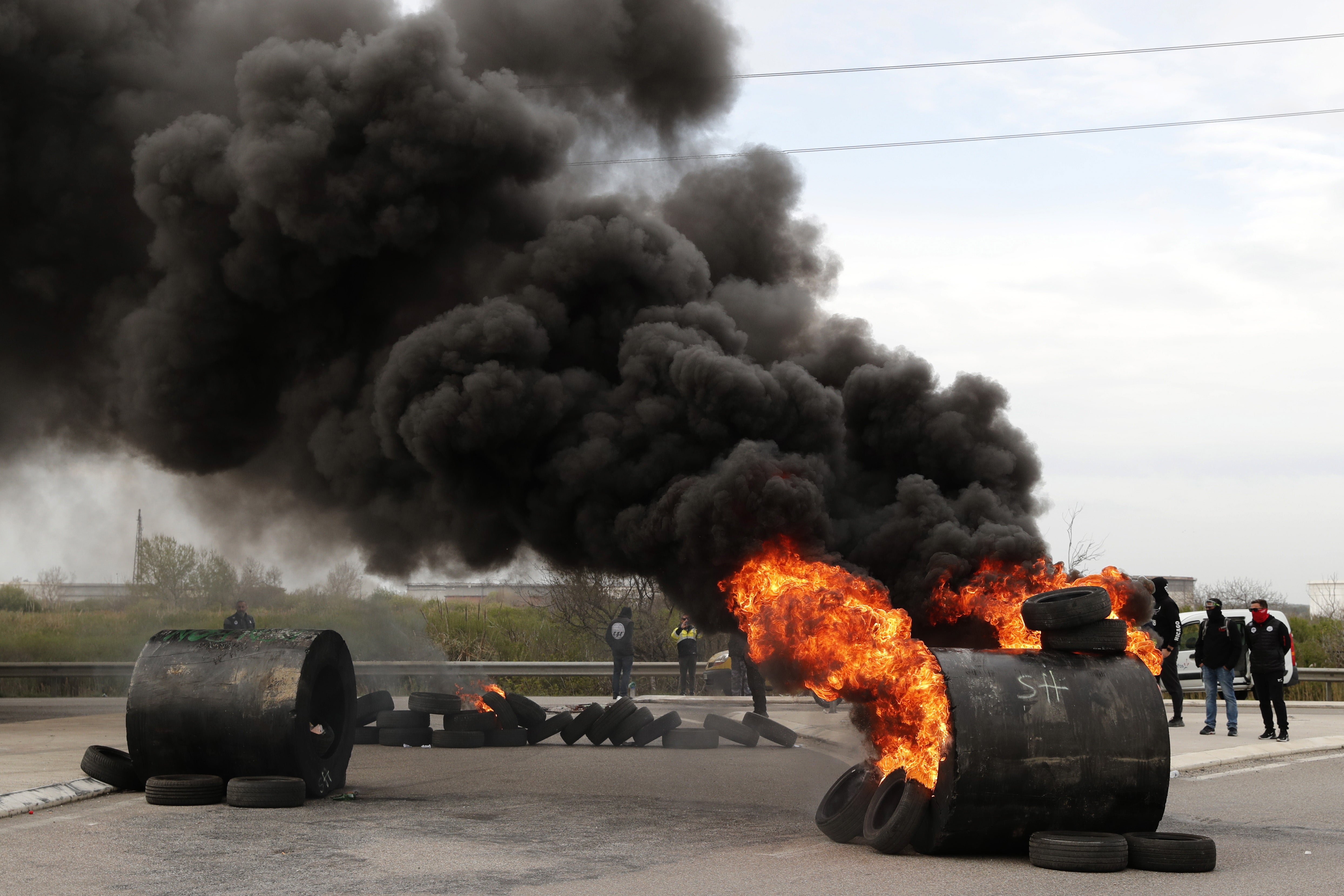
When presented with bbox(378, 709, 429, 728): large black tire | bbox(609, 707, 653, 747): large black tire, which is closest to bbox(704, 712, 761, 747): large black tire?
bbox(609, 707, 653, 747): large black tire

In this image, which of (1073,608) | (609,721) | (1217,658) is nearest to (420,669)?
(609,721)

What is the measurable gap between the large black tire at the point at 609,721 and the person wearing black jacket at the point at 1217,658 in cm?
842

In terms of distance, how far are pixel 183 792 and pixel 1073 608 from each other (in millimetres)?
7956

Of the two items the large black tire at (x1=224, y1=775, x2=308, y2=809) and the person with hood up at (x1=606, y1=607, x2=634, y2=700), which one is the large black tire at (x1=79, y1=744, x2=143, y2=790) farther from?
the person with hood up at (x1=606, y1=607, x2=634, y2=700)

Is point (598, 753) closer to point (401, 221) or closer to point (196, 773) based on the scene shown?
point (196, 773)

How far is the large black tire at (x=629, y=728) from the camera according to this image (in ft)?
54.4

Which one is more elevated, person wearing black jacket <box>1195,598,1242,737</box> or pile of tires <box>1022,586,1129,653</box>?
pile of tires <box>1022,586,1129,653</box>

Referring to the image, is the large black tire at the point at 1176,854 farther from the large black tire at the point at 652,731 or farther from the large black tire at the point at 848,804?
the large black tire at the point at 652,731

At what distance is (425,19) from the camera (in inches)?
616

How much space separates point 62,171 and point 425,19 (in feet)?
23.1

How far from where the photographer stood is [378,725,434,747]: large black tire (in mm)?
16359

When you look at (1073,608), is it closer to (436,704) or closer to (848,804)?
(848,804)

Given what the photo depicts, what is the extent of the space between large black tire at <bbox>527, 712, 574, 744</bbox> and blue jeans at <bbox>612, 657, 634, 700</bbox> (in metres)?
6.37

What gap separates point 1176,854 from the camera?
817cm
